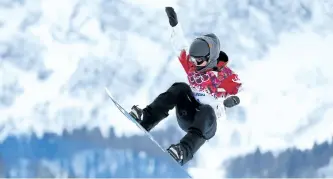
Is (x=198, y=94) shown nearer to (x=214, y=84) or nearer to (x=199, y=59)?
(x=214, y=84)

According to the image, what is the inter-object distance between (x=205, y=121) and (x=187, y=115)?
0.24 m

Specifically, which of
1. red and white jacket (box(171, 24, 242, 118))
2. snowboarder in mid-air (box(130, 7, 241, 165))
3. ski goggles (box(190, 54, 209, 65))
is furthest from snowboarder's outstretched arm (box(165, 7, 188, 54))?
ski goggles (box(190, 54, 209, 65))

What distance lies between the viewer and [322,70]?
8055mm

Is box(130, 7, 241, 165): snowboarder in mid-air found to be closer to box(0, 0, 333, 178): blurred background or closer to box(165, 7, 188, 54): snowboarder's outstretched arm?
box(165, 7, 188, 54): snowboarder's outstretched arm

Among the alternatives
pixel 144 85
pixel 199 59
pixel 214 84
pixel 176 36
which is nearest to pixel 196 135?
pixel 214 84

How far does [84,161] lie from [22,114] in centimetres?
123

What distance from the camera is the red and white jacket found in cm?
607

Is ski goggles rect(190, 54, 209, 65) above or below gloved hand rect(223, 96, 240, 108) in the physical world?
above

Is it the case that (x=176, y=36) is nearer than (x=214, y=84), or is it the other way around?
(x=214, y=84)

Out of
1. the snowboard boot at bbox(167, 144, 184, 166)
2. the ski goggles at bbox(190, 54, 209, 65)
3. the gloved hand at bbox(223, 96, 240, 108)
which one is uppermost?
the ski goggles at bbox(190, 54, 209, 65)

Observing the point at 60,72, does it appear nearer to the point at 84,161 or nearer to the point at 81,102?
the point at 81,102

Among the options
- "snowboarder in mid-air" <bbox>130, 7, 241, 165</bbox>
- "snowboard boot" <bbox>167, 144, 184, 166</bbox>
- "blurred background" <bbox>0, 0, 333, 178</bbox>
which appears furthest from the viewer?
"blurred background" <bbox>0, 0, 333, 178</bbox>

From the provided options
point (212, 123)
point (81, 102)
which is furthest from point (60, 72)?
point (212, 123)

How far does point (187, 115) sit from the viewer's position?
20.2 ft
